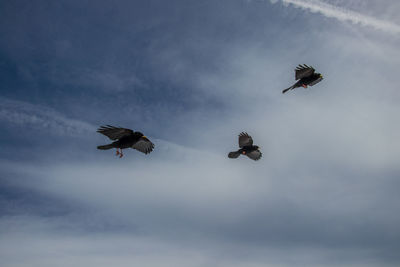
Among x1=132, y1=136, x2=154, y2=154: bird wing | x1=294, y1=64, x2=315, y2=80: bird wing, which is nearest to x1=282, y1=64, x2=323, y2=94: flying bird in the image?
x1=294, y1=64, x2=315, y2=80: bird wing

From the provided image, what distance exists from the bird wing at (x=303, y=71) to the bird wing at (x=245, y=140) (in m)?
7.17

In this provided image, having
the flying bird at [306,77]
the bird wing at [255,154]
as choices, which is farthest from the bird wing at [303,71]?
the bird wing at [255,154]

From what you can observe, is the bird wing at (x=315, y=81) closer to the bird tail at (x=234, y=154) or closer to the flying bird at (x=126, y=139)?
the bird tail at (x=234, y=154)

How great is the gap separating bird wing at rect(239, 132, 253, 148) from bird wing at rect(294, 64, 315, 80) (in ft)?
23.5

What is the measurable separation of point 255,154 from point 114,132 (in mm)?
15298

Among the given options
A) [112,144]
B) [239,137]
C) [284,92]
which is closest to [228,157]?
[239,137]

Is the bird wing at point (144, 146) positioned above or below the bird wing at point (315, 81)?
below

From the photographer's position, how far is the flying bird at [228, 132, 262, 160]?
3241 cm

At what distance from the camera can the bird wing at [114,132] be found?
24.0 m

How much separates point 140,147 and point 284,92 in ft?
48.6

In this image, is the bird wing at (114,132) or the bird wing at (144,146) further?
the bird wing at (144,146)

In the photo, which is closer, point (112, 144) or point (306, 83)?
point (112, 144)

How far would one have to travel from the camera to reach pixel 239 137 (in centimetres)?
3253

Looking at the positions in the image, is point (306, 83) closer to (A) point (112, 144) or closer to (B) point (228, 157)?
(B) point (228, 157)
